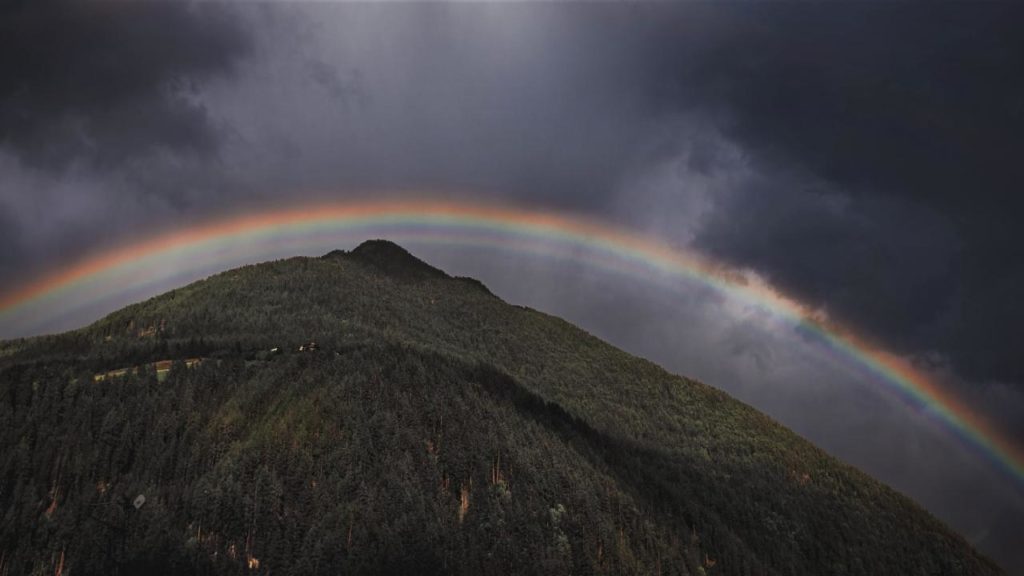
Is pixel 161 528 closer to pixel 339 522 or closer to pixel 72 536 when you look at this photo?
pixel 72 536

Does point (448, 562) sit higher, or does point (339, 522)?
point (339, 522)

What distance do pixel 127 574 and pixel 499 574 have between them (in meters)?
92.3

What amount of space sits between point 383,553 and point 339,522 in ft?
51.9

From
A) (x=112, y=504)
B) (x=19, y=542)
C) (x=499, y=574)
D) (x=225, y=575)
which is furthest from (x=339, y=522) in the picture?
(x=19, y=542)

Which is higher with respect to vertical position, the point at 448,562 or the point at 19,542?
the point at 19,542

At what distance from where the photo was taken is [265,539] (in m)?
192

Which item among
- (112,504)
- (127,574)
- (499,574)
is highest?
(112,504)

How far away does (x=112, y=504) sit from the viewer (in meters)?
199

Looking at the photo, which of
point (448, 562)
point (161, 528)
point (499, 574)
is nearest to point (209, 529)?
point (161, 528)

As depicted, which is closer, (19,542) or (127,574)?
(127,574)

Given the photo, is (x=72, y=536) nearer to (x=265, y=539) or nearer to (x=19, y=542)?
(x=19, y=542)

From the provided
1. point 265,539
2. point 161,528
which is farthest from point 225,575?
point 161,528

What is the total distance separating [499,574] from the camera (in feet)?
649

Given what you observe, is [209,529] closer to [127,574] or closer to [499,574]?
[127,574]
